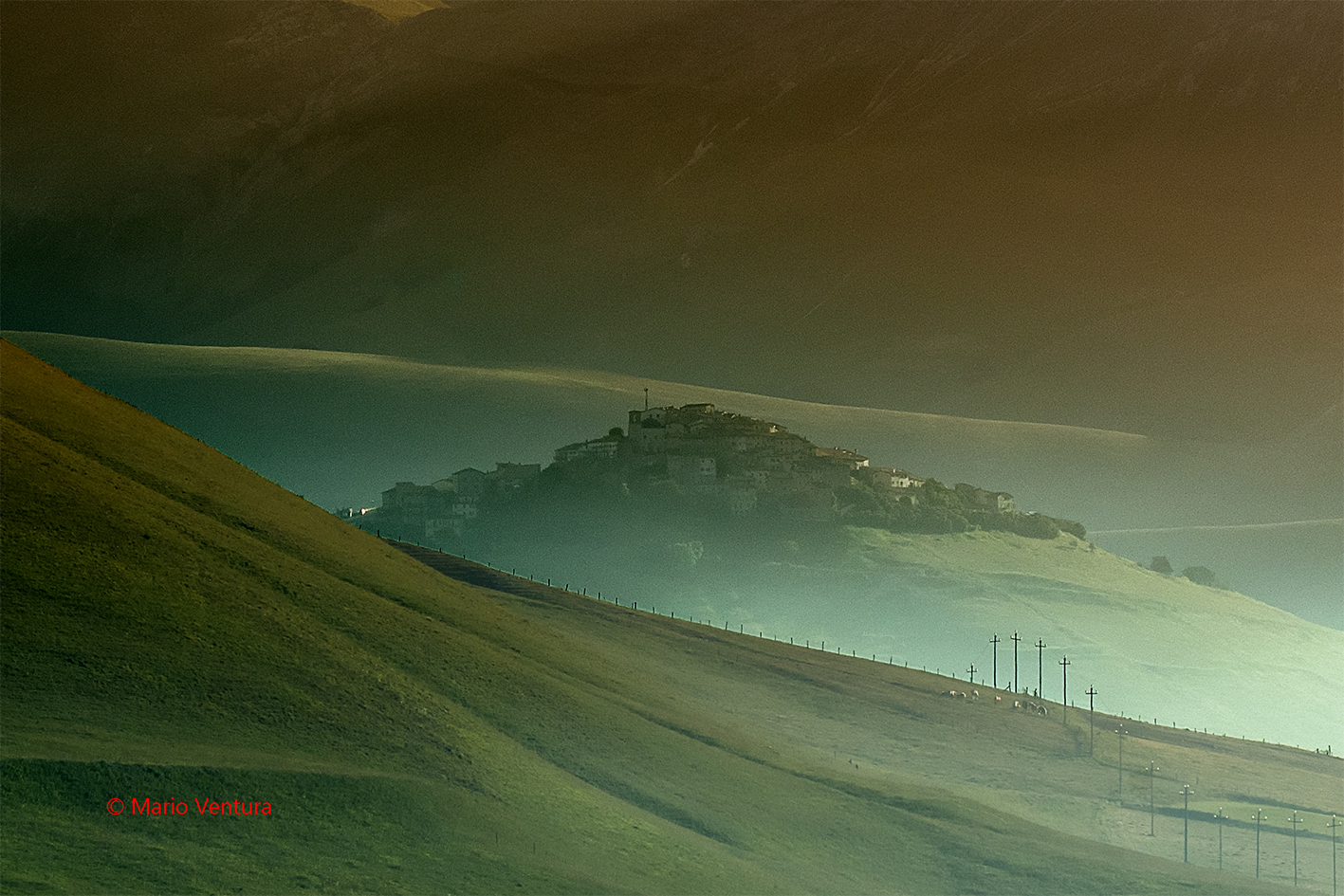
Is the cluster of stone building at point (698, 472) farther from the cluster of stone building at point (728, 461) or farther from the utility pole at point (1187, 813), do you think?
the utility pole at point (1187, 813)

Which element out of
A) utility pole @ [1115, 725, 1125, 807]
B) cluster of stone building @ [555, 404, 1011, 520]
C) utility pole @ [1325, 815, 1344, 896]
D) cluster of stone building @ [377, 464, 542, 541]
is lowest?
utility pole @ [1325, 815, 1344, 896]

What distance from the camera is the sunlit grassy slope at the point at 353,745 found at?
137 ft

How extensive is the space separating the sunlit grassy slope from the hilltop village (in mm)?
102730

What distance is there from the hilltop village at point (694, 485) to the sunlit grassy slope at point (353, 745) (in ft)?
337

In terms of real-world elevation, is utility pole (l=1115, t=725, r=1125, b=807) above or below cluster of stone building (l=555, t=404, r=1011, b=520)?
below

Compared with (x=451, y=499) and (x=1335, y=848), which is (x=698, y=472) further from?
(x=1335, y=848)

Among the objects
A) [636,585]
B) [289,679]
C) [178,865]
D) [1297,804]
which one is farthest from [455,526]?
[178,865]

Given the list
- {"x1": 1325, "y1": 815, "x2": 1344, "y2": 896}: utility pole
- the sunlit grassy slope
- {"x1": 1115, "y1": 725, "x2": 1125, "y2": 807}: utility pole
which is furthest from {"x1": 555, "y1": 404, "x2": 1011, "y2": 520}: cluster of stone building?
{"x1": 1325, "y1": 815, "x2": 1344, "y2": 896}: utility pole

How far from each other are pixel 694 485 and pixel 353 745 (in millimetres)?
139217

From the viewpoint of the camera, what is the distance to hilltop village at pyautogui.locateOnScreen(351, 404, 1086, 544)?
18675cm

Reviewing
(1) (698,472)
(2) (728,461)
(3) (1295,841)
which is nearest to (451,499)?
(1) (698,472)

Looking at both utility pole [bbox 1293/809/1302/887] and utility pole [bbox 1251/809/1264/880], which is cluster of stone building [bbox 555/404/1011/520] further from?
utility pole [bbox 1293/809/1302/887]

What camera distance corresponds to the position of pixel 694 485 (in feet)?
615

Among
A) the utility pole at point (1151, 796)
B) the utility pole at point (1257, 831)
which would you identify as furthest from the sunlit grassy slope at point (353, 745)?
the utility pole at point (1151, 796)
